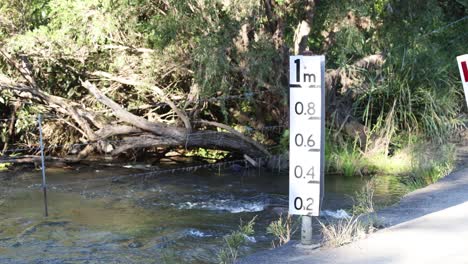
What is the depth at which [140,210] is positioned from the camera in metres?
10.8

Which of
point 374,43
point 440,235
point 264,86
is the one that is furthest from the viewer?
point 374,43

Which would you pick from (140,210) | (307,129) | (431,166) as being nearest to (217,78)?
(140,210)

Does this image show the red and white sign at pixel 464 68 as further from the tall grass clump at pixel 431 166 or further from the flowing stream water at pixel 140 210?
the tall grass clump at pixel 431 166

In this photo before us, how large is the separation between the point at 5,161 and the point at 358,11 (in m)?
7.81

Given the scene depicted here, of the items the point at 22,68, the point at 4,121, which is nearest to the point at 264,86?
the point at 22,68

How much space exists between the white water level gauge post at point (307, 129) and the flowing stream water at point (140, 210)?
225cm

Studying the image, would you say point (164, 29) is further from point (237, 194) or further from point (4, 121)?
point (4, 121)

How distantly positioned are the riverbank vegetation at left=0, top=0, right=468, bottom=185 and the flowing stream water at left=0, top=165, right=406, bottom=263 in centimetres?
101

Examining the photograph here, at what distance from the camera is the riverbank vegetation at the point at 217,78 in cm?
1302

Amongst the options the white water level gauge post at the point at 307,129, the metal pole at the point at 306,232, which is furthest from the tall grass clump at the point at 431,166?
the white water level gauge post at the point at 307,129

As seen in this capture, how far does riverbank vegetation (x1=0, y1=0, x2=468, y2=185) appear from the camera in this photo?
13023 mm

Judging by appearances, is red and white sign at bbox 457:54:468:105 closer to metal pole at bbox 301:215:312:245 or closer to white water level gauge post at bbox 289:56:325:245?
white water level gauge post at bbox 289:56:325:245

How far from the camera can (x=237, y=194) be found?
11.9 m

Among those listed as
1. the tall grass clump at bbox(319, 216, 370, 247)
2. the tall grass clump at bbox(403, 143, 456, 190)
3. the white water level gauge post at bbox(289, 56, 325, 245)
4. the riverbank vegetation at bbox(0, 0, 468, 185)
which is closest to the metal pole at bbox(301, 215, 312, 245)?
the tall grass clump at bbox(319, 216, 370, 247)
